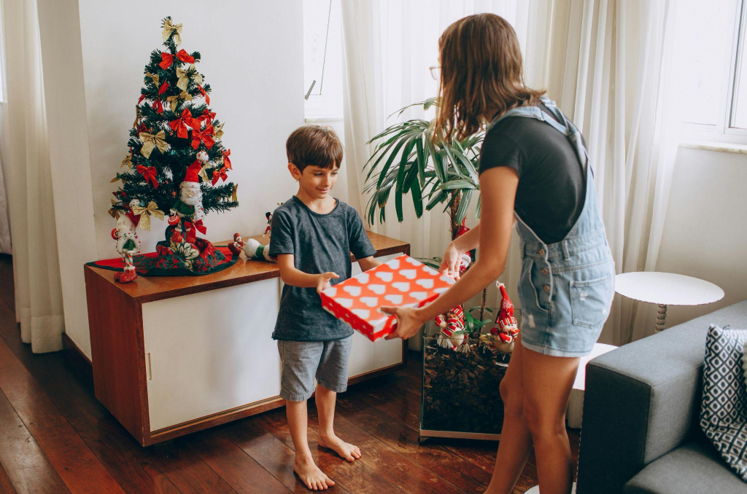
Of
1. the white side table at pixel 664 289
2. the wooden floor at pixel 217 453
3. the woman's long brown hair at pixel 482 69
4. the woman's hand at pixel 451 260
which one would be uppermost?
the woman's long brown hair at pixel 482 69

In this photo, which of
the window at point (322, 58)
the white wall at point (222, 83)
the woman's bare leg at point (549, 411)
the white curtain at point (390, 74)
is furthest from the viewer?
the window at point (322, 58)

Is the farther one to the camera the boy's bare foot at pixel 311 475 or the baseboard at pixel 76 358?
the baseboard at pixel 76 358

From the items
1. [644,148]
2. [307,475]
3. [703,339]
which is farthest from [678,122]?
[307,475]

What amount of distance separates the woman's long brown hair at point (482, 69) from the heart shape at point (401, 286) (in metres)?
0.51

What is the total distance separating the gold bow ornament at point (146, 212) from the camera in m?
2.16

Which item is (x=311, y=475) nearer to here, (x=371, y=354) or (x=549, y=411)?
(x=371, y=354)

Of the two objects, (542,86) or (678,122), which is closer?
(678,122)

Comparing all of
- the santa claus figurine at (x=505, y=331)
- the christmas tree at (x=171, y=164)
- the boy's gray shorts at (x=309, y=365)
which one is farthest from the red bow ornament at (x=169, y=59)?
the santa claus figurine at (x=505, y=331)

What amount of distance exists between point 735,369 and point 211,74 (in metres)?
2.02

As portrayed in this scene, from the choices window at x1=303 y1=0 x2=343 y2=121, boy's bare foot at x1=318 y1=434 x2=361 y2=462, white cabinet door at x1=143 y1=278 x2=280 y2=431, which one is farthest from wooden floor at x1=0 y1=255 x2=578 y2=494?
window at x1=303 y1=0 x2=343 y2=121

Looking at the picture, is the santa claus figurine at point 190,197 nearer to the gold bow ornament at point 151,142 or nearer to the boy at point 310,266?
the gold bow ornament at point 151,142

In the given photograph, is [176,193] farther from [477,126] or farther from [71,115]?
[477,126]

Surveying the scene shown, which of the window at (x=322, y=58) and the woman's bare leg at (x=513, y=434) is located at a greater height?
the window at (x=322, y=58)

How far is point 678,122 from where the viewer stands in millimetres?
2207
